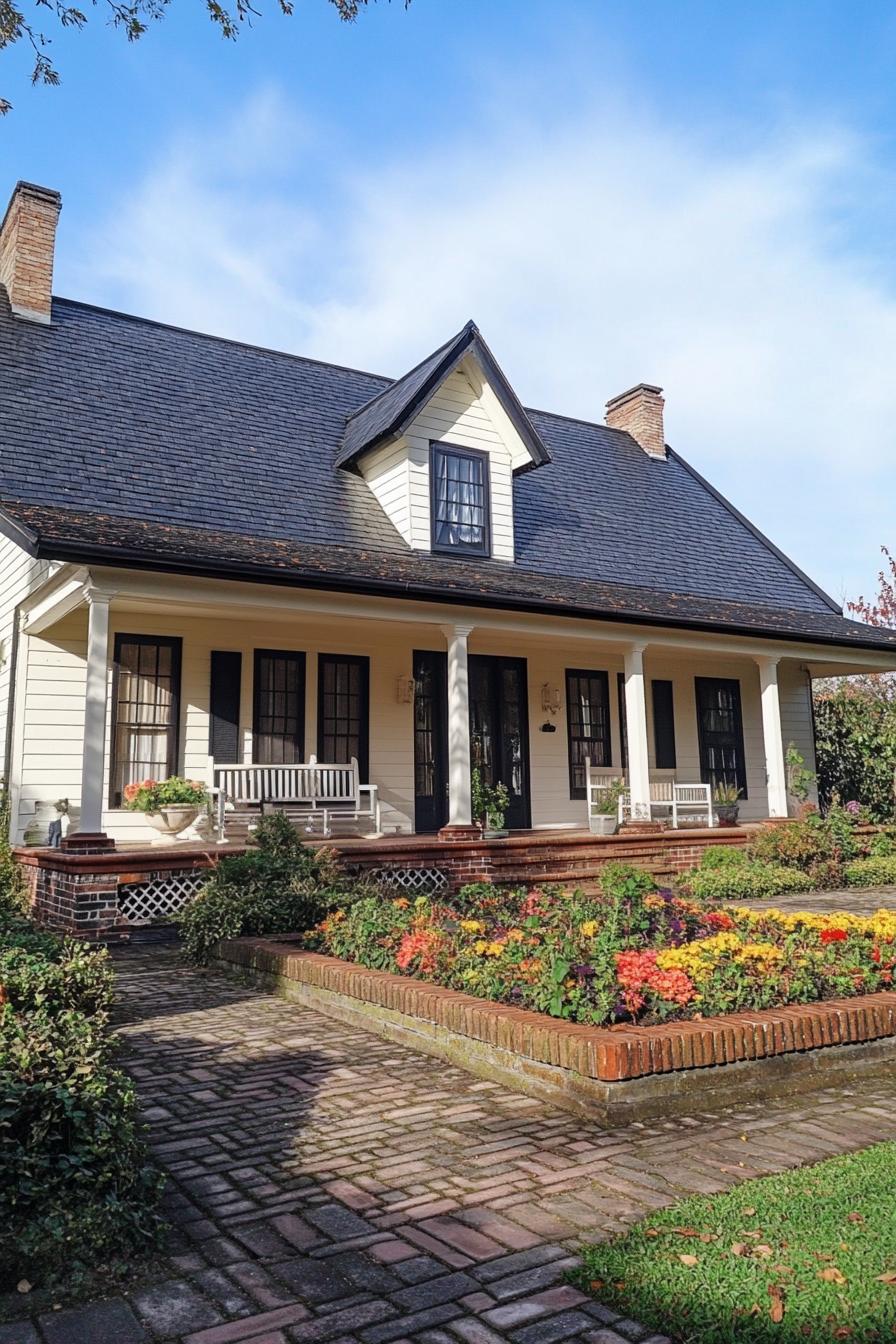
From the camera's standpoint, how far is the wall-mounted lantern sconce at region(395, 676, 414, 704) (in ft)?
46.8

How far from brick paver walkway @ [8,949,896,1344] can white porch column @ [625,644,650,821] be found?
28.7 feet

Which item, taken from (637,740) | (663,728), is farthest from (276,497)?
(663,728)

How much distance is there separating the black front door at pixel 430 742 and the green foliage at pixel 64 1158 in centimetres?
1048

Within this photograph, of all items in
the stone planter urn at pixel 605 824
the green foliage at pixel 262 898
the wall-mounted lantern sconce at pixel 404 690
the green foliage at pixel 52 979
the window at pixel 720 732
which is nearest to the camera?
the green foliage at pixel 52 979

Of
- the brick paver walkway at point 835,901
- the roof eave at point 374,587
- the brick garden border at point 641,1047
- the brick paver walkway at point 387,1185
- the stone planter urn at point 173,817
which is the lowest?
the brick paver walkway at point 387,1185

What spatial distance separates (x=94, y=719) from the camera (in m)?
9.71

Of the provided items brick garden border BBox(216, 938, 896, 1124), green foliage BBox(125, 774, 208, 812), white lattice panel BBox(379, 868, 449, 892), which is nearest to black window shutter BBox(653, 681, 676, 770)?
white lattice panel BBox(379, 868, 449, 892)

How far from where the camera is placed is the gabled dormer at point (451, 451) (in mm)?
14148

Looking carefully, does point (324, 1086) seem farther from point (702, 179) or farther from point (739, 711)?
point (739, 711)

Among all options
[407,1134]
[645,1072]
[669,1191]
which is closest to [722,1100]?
[645,1072]

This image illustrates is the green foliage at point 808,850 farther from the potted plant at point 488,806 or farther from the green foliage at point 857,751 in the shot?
the green foliage at point 857,751

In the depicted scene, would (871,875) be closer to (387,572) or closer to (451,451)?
(387,572)

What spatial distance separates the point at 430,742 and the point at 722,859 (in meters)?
4.40

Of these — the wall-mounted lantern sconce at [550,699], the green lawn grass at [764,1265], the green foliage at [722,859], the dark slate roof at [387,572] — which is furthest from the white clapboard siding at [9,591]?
the green lawn grass at [764,1265]
